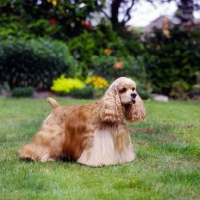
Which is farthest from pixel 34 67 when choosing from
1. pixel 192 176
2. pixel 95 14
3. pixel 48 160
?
pixel 192 176

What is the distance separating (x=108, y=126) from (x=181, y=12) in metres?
13.9

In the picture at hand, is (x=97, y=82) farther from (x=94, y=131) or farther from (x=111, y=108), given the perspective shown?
(x=111, y=108)

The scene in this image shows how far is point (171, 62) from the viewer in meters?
16.2

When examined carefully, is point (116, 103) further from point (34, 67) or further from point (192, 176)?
point (34, 67)

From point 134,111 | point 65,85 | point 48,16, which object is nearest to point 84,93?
point 65,85

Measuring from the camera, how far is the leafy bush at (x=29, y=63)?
14.0 metres

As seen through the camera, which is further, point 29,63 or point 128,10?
point 128,10

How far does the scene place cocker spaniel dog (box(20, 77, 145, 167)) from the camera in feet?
17.3

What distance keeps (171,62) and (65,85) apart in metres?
4.35

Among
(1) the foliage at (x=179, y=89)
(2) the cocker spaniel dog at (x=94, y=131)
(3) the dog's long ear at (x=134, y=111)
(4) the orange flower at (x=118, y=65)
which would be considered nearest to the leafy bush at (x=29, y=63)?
(4) the orange flower at (x=118, y=65)

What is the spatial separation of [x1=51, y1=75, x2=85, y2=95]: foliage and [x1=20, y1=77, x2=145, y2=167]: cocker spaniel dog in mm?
7892

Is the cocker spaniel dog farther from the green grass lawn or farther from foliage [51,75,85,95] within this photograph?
foliage [51,75,85,95]

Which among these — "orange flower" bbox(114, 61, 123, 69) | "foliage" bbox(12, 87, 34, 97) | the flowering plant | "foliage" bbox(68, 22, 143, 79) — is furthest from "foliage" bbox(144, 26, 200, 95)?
"foliage" bbox(12, 87, 34, 97)

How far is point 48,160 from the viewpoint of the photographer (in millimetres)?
5590
